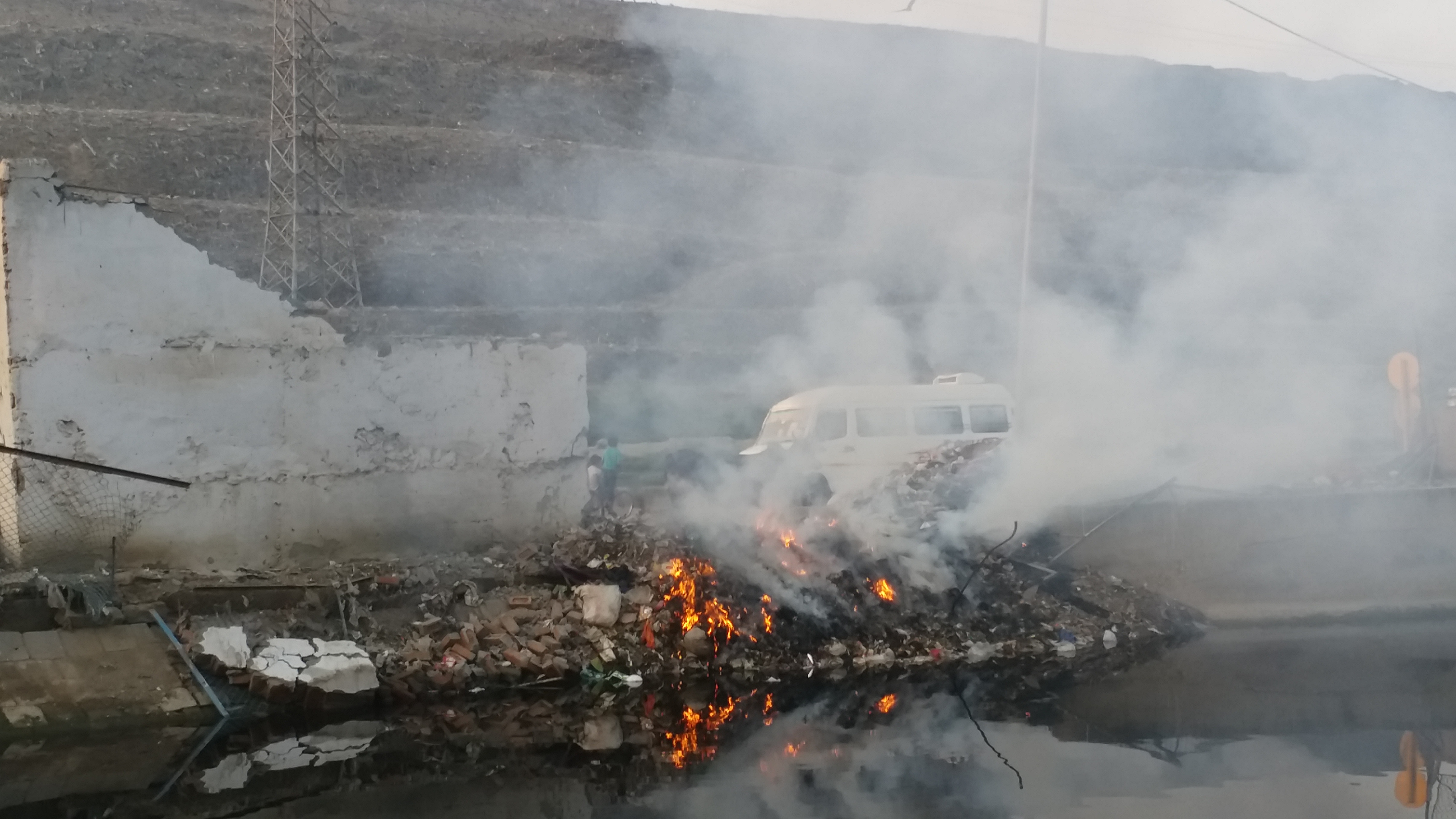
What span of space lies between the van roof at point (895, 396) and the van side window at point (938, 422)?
0.11m

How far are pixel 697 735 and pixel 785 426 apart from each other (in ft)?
22.1

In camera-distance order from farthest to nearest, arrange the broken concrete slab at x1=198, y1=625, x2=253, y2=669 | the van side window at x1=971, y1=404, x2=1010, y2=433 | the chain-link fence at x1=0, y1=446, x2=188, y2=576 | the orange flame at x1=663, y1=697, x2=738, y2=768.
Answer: the van side window at x1=971, y1=404, x2=1010, y2=433, the chain-link fence at x1=0, y1=446, x2=188, y2=576, the broken concrete slab at x1=198, y1=625, x2=253, y2=669, the orange flame at x1=663, y1=697, x2=738, y2=768

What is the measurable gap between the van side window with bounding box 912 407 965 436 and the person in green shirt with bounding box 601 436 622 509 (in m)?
3.75

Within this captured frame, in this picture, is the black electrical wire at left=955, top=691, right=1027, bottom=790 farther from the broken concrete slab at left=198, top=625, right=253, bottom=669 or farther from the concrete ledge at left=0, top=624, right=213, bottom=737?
the concrete ledge at left=0, top=624, right=213, bottom=737

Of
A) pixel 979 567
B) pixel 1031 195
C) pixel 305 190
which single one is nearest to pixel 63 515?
pixel 979 567

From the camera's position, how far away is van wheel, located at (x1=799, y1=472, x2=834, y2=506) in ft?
39.9

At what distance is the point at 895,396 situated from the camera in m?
13.6

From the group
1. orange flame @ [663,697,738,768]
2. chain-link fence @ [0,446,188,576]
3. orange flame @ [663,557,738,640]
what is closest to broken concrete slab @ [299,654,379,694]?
chain-link fence @ [0,446,188,576]

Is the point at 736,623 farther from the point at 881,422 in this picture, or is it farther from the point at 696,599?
the point at 881,422

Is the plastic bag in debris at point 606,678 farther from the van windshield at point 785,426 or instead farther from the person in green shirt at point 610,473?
the van windshield at point 785,426

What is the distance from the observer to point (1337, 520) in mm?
12086

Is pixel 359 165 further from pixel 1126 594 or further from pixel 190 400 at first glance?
pixel 1126 594

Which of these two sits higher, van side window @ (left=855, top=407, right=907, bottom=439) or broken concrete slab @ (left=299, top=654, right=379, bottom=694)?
van side window @ (left=855, top=407, right=907, bottom=439)

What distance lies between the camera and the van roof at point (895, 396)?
1331 centimetres
